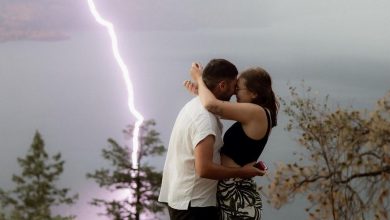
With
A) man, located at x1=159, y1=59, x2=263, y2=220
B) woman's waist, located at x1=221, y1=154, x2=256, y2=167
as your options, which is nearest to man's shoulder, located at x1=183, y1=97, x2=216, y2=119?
man, located at x1=159, y1=59, x2=263, y2=220

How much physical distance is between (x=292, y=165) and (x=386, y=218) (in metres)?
0.79

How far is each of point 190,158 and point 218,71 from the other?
259 millimetres

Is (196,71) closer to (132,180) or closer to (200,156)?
(200,156)

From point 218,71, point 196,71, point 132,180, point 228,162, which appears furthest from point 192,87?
point 132,180

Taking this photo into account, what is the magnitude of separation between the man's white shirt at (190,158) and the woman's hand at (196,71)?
76 mm

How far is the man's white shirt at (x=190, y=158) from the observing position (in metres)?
1.64

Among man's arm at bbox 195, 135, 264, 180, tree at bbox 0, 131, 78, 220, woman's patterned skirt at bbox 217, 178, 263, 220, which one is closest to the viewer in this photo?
man's arm at bbox 195, 135, 264, 180

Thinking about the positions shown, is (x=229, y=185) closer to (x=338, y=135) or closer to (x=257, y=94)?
(x=257, y=94)

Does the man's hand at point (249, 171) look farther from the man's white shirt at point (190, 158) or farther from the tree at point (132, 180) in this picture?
the tree at point (132, 180)

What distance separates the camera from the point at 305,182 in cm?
466

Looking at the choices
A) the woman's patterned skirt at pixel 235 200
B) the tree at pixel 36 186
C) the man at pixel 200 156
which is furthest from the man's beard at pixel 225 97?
the tree at pixel 36 186

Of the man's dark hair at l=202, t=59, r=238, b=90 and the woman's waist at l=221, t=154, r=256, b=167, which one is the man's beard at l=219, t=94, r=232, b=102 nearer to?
the man's dark hair at l=202, t=59, r=238, b=90

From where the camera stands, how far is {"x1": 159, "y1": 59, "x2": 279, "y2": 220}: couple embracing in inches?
64.4

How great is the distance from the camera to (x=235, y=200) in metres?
1.70
